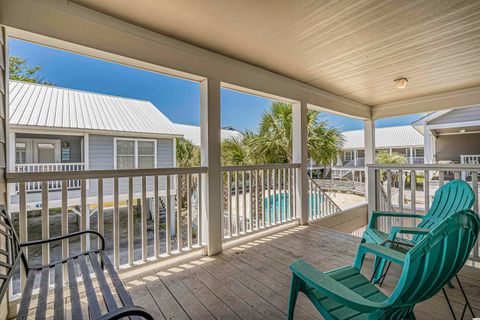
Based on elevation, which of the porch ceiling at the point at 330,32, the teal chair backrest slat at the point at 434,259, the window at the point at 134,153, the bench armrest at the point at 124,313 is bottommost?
the bench armrest at the point at 124,313

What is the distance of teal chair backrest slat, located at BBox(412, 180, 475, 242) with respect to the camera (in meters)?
1.98

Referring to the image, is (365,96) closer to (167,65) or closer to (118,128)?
(167,65)

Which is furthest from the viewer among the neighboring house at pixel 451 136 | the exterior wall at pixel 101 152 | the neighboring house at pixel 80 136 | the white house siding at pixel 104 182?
the neighboring house at pixel 451 136

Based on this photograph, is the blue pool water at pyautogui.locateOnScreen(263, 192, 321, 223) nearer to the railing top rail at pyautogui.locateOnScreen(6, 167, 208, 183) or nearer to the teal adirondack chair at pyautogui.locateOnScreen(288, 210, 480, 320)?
the railing top rail at pyautogui.locateOnScreen(6, 167, 208, 183)

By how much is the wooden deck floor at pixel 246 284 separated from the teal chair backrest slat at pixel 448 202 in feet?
1.84

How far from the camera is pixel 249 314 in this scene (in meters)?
1.65

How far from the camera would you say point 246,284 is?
2.05 metres

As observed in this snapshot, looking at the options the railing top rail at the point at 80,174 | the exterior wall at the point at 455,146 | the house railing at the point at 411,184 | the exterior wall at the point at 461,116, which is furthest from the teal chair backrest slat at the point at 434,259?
the exterior wall at the point at 455,146

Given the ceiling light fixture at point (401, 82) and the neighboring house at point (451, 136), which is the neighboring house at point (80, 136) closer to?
the ceiling light fixture at point (401, 82)

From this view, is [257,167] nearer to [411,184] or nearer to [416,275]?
[411,184]

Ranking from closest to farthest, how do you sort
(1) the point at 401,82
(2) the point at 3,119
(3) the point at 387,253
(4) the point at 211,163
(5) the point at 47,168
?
(3) the point at 387,253 < (2) the point at 3,119 < (4) the point at 211,163 < (1) the point at 401,82 < (5) the point at 47,168

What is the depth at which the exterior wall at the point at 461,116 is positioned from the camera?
7020mm

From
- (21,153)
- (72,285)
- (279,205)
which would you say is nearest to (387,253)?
(72,285)

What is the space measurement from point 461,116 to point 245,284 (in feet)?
29.3
